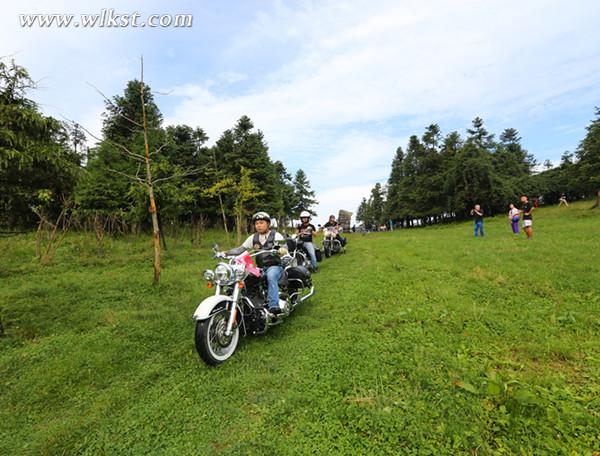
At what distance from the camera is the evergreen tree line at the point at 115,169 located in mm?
4625

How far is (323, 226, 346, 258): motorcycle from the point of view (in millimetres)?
12078

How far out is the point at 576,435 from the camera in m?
2.09

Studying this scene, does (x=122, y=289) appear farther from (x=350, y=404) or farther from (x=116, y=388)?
(x=350, y=404)

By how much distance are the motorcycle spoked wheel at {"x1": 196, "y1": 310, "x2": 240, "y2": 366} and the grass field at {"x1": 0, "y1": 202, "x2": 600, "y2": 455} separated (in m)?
0.20

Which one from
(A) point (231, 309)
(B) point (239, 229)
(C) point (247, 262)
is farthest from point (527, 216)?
(B) point (239, 229)

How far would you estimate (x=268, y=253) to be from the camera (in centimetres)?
468

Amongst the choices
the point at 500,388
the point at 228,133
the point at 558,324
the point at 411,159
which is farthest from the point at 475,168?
the point at 500,388

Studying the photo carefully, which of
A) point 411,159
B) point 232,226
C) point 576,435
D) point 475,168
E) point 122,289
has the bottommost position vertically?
point 576,435

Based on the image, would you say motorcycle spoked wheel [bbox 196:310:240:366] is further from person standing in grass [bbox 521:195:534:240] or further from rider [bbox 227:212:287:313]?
person standing in grass [bbox 521:195:534:240]

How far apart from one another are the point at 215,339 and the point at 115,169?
715 inches

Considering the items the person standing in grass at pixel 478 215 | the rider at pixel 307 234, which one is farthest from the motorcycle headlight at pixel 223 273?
the person standing in grass at pixel 478 215

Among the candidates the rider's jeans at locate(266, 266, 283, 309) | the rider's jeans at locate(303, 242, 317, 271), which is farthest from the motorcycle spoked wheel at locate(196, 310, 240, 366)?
the rider's jeans at locate(303, 242, 317, 271)

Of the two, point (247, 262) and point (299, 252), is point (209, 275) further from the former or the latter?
point (299, 252)

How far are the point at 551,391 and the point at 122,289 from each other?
9.35m
